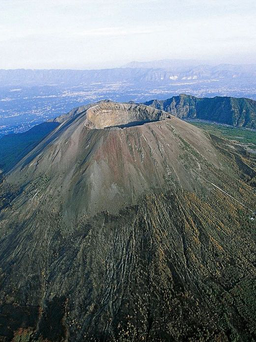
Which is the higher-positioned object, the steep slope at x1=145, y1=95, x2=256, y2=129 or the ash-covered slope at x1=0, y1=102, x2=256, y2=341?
the ash-covered slope at x1=0, y1=102, x2=256, y2=341

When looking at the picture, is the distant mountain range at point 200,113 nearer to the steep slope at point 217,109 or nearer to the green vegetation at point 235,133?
the steep slope at point 217,109

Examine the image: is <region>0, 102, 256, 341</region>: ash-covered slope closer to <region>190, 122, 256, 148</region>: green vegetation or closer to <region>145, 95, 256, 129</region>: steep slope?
<region>190, 122, 256, 148</region>: green vegetation

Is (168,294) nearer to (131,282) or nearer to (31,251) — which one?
(131,282)

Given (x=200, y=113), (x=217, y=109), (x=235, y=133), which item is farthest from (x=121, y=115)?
(x=200, y=113)

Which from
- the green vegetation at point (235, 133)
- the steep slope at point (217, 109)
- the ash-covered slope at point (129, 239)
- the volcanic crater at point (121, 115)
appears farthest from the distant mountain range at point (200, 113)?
the ash-covered slope at point (129, 239)

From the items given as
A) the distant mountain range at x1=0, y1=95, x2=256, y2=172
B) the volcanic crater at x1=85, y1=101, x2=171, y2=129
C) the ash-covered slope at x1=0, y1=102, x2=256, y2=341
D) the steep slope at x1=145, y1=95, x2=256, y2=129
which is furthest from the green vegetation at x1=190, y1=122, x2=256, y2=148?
the ash-covered slope at x1=0, y1=102, x2=256, y2=341

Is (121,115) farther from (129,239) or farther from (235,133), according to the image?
(235,133)

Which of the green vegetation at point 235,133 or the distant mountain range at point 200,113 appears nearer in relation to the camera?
the green vegetation at point 235,133
